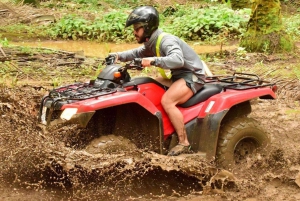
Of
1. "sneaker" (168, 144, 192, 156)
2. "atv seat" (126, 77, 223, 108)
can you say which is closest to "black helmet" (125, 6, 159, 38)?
"atv seat" (126, 77, 223, 108)

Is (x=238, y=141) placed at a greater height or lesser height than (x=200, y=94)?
lesser

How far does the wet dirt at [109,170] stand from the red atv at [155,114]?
195mm

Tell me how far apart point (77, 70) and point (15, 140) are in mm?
5150

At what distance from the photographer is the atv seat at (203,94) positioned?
5148 millimetres

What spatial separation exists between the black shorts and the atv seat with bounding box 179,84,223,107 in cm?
5

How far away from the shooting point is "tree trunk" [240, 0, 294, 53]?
37.0 feet

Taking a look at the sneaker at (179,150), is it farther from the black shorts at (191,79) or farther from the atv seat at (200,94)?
the black shorts at (191,79)

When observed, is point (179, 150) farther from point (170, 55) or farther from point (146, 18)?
point (146, 18)

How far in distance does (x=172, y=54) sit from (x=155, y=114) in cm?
62

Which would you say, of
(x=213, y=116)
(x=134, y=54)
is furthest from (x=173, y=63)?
(x=134, y=54)

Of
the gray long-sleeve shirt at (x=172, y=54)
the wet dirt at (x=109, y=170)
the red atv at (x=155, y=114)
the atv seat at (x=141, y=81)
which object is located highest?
the gray long-sleeve shirt at (x=172, y=54)

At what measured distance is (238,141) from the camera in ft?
16.9

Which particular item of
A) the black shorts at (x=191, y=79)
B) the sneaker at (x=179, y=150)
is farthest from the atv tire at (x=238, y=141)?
the black shorts at (x=191, y=79)

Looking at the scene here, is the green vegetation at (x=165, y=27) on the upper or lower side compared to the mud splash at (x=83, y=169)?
lower
